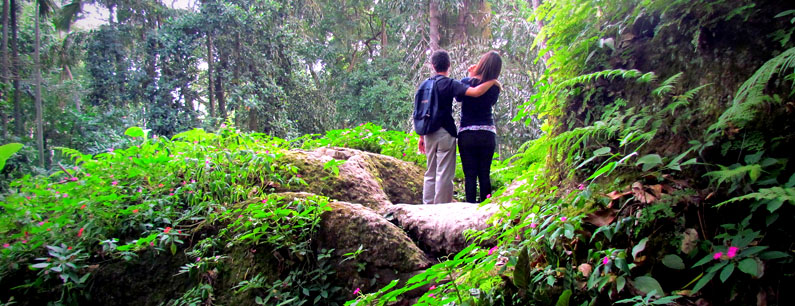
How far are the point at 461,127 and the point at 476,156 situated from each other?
0.33m

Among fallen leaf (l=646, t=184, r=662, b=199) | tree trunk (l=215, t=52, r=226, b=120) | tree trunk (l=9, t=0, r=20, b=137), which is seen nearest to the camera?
fallen leaf (l=646, t=184, r=662, b=199)

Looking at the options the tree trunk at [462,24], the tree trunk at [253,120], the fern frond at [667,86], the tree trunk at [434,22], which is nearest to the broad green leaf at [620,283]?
the fern frond at [667,86]

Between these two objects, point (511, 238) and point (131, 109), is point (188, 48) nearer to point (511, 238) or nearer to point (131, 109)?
point (131, 109)

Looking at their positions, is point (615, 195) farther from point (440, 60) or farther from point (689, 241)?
point (440, 60)

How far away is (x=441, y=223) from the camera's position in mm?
3090

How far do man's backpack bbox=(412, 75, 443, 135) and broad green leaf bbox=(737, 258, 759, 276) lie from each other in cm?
322

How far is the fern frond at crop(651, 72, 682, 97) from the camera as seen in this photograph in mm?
1764

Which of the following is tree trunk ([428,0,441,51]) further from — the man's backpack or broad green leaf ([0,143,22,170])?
broad green leaf ([0,143,22,170])

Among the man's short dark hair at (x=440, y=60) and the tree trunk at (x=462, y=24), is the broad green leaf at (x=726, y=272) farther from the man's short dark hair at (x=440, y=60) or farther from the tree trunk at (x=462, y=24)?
the tree trunk at (x=462, y=24)

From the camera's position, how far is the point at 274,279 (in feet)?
9.75

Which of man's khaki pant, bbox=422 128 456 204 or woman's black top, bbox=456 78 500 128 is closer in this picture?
woman's black top, bbox=456 78 500 128

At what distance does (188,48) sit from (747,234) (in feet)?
42.2

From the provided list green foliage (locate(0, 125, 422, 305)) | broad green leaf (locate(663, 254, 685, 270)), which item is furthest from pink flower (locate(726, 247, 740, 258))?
green foliage (locate(0, 125, 422, 305))

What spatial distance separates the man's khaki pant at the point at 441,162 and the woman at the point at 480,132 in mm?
167
